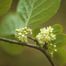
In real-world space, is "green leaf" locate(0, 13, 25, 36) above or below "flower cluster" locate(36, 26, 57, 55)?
above

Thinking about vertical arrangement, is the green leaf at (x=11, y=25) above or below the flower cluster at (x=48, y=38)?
above

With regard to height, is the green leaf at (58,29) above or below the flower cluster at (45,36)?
above

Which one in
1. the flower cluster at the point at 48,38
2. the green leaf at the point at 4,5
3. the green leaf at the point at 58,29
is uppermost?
the green leaf at the point at 4,5

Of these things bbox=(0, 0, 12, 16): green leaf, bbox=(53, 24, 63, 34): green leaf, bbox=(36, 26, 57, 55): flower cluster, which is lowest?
bbox=(36, 26, 57, 55): flower cluster
